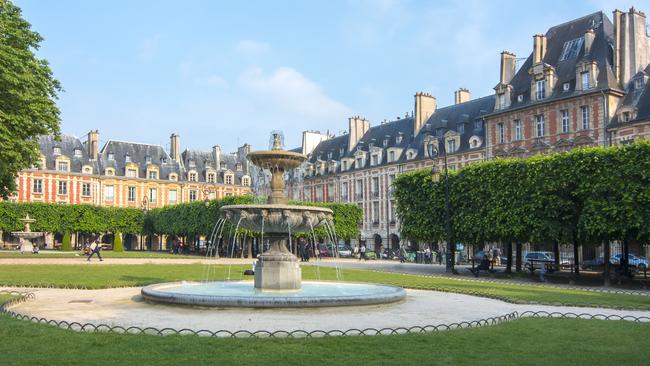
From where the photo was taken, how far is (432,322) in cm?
1116

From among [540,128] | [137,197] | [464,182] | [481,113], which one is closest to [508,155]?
[540,128]

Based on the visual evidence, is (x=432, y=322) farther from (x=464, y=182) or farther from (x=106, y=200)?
(x=106, y=200)

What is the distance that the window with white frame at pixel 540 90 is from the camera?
149 feet

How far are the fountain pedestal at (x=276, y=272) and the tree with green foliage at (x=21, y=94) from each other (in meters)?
14.4

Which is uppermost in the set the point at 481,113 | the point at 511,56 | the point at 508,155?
the point at 511,56

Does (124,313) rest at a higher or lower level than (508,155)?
lower

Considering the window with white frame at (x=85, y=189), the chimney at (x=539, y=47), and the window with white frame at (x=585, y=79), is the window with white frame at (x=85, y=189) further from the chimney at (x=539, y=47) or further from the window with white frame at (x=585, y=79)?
the window with white frame at (x=585, y=79)

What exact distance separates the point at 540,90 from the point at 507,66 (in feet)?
18.1

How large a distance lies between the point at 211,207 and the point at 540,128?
2694 centimetres

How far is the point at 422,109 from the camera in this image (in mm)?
61969

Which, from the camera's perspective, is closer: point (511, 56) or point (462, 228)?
point (462, 228)

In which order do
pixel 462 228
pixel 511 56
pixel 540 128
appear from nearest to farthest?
pixel 462 228
pixel 540 128
pixel 511 56

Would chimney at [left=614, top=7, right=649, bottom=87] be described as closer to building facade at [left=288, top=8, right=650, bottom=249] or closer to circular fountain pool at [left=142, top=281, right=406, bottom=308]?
building facade at [left=288, top=8, right=650, bottom=249]

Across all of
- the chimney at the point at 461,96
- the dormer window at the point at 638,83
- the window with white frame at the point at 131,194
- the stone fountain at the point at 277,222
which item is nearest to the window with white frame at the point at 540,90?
the dormer window at the point at 638,83
